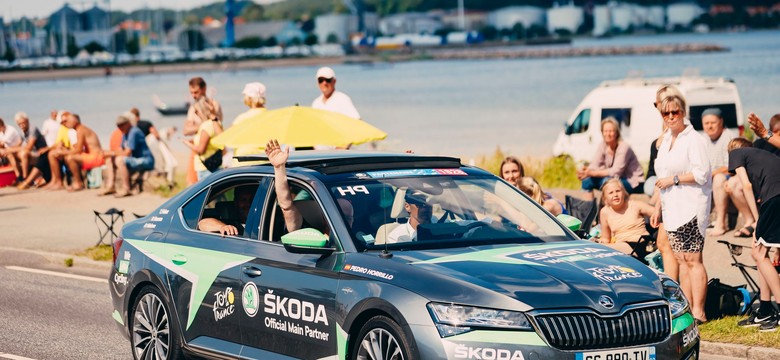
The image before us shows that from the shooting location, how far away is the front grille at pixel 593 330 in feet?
21.2

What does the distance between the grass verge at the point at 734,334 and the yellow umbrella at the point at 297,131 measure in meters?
4.62

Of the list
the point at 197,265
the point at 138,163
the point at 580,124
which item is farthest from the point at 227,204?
the point at 580,124

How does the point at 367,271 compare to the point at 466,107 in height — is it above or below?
above

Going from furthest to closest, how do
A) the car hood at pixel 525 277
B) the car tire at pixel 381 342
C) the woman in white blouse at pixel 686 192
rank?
the woman in white blouse at pixel 686 192 < the car tire at pixel 381 342 < the car hood at pixel 525 277

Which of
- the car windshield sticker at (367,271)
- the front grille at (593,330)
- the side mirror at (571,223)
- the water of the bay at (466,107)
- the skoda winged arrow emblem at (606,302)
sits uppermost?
the side mirror at (571,223)

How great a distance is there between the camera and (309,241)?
24.0 feet

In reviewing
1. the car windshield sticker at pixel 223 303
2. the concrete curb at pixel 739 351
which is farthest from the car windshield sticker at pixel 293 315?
the concrete curb at pixel 739 351

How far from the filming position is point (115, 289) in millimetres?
9367

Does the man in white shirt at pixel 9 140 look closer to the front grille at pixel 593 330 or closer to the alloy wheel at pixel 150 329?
the alloy wheel at pixel 150 329

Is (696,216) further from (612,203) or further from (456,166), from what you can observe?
(456,166)

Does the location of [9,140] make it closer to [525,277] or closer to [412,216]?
[412,216]

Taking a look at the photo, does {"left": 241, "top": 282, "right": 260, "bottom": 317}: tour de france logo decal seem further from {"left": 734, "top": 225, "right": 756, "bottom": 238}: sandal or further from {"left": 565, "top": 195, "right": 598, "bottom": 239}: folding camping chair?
{"left": 734, "top": 225, "right": 756, "bottom": 238}: sandal

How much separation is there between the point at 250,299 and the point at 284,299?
0.37 meters

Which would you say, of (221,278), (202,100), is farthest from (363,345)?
(202,100)
